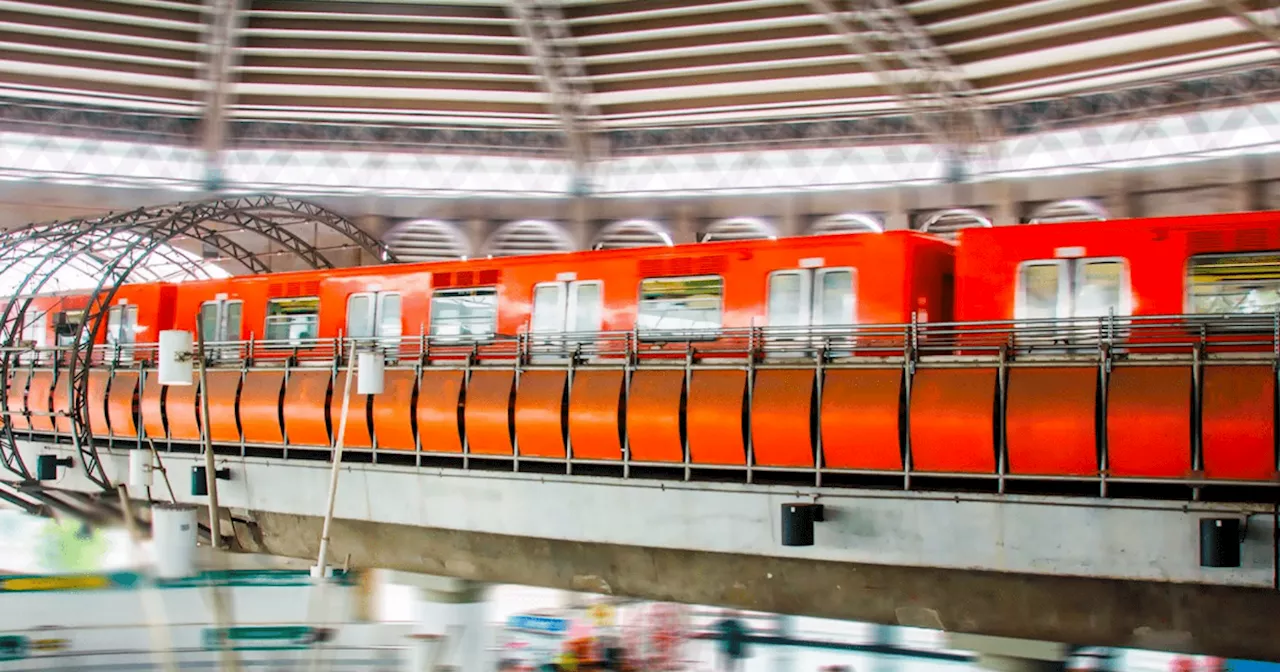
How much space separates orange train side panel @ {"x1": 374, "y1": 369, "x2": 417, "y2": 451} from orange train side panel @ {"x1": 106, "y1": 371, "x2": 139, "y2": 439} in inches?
325

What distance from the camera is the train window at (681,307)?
2030cm

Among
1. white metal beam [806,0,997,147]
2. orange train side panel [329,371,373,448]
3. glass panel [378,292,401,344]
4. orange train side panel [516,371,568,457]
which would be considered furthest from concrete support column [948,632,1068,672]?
white metal beam [806,0,997,147]

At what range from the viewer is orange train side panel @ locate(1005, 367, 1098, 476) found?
1445 cm

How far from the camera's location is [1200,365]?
1394 cm

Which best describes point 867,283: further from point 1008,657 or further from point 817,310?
point 1008,657

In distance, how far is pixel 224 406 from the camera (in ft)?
79.5

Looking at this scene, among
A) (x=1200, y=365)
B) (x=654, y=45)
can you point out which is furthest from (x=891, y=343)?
(x=654, y=45)

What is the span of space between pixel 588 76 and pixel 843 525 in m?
31.8

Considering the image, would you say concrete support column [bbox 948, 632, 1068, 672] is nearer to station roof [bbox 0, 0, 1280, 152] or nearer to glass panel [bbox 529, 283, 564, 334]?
glass panel [bbox 529, 283, 564, 334]

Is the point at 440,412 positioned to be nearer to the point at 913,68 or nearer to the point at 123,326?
the point at 123,326

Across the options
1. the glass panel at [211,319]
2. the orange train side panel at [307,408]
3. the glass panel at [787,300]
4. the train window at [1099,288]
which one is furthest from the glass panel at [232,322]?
the train window at [1099,288]

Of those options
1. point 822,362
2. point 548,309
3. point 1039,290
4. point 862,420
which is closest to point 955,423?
point 862,420

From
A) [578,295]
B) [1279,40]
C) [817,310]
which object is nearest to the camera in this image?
[817,310]

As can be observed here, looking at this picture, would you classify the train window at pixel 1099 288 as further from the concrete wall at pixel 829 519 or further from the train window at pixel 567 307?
the train window at pixel 567 307
